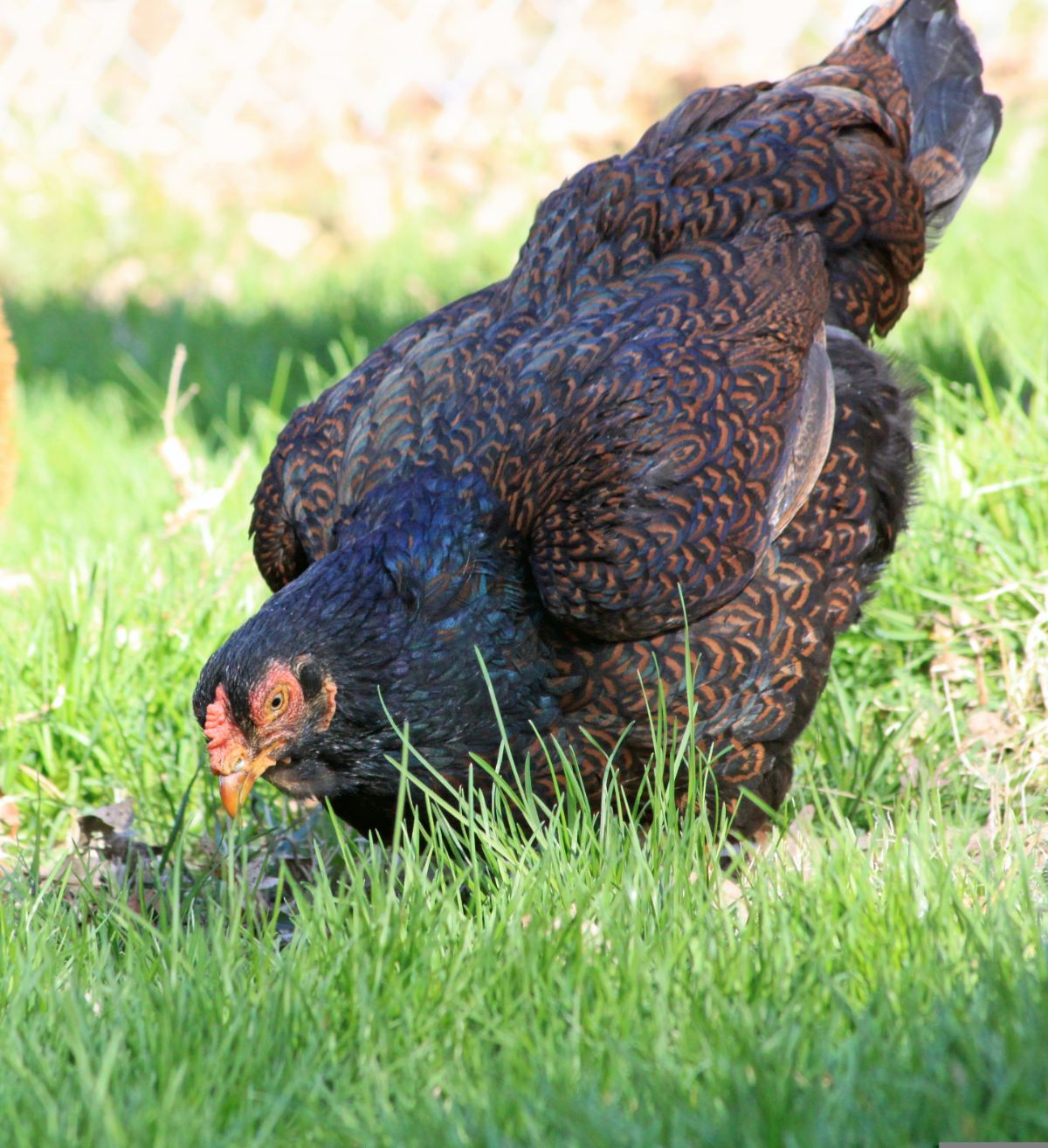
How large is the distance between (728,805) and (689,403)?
0.86 metres

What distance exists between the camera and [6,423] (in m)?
4.37

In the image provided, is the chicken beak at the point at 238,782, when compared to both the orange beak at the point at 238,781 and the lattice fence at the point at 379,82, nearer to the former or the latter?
the orange beak at the point at 238,781

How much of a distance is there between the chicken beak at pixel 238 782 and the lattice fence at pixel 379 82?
6847mm

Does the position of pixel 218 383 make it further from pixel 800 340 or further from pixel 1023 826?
Answer: pixel 1023 826

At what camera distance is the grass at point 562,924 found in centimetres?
189

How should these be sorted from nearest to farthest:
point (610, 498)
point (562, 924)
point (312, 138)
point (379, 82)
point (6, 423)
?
1. point (562, 924)
2. point (610, 498)
3. point (6, 423)
4. point (312, 138)
5. point (379, 82)

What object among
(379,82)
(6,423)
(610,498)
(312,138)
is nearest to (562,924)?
(610,498)

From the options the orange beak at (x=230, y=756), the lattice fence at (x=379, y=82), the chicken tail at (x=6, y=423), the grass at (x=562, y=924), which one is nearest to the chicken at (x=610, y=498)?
the orange beak at (x=230, y=756)

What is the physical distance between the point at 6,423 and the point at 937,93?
2.89 meters

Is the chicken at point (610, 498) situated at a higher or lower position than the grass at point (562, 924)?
higher

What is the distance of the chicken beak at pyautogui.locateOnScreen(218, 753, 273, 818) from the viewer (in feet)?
9.16

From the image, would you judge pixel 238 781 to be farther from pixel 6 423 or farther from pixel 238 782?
pixel 6 423

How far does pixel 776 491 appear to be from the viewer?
3.01m

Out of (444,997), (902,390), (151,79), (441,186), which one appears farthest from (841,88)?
(151,79)
